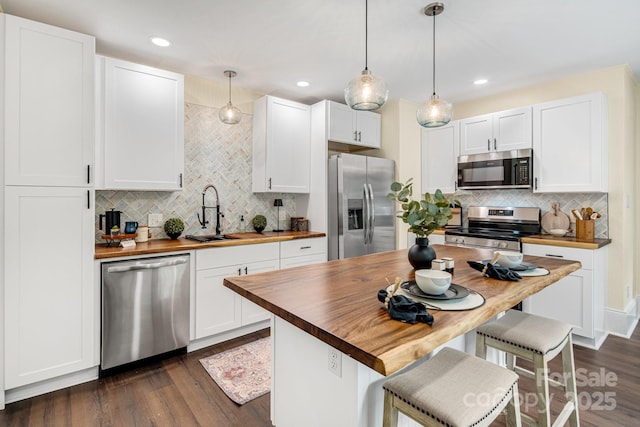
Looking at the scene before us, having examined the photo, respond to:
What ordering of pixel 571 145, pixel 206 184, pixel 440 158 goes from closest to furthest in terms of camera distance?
pixel 571 145 → pixel 206 184 → pixel 440 158

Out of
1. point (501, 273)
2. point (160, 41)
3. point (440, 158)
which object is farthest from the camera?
point (440, 158)

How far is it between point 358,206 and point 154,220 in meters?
2.15

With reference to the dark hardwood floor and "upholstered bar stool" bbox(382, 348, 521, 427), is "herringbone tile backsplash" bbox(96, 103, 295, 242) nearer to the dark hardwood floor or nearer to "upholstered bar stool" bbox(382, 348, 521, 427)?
the dark hardwood floor

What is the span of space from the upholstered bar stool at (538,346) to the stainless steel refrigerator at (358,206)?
2033 millimetres

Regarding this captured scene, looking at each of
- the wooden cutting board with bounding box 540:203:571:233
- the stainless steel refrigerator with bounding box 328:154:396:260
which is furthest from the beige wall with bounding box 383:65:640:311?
the stainless steel refrigerator with bounding box 328:154:396:260

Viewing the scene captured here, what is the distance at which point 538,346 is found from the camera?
1503 mm

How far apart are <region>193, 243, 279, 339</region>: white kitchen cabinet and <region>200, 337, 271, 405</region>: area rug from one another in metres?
0.25

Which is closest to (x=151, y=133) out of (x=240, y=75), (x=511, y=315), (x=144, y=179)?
(x=144, y=179)

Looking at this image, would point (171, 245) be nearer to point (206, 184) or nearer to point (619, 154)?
point (206, 184)

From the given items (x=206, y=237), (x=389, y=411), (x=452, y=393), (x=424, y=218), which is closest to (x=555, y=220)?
(x=424, y=218)

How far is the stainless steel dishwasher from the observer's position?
7.88 ft

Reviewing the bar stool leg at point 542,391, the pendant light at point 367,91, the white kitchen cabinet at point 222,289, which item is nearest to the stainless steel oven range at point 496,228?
the bar stool leg at point 542,391

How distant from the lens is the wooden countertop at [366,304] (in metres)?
Answer: 0.93

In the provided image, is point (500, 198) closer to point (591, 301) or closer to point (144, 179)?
point (591, 301)
